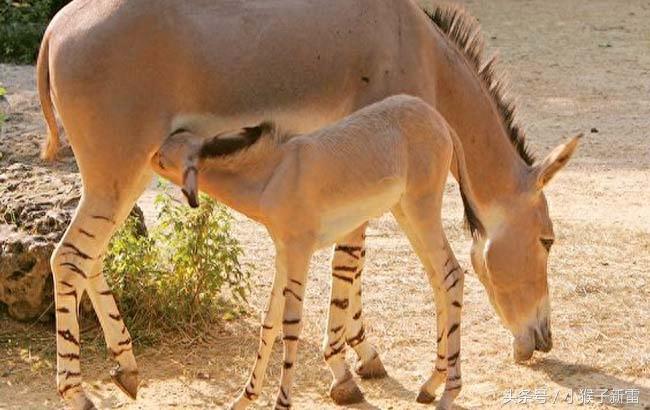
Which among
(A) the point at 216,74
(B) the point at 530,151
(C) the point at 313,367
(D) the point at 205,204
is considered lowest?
(C) the point at 313,367

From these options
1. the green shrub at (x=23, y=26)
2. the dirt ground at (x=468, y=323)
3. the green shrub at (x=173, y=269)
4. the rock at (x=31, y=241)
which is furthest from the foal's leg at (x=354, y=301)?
the green shrub at (x=23, y=26)

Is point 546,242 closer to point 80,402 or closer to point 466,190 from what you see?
point 466,190

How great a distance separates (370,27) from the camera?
698 cm

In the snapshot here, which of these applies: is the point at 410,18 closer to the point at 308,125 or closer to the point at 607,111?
the point at 308,125

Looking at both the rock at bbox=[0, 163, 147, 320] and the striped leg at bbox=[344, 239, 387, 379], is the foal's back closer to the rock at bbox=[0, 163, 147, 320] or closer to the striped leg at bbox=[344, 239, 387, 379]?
the striped leg at bbox=[344, 239, 387, 379]

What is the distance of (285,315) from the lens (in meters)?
6.21

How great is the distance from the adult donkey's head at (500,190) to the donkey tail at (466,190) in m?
0.11

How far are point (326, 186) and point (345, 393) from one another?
1.46 m

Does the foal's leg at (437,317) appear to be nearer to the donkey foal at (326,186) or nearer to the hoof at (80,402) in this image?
the donkey foal at (326,186)

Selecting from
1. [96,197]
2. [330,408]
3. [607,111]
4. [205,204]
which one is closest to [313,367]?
[330,408]

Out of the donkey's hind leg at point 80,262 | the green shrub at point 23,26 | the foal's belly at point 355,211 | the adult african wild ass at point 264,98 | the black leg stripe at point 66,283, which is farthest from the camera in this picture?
the green shrub at point 23,26

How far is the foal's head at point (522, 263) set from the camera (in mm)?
7395

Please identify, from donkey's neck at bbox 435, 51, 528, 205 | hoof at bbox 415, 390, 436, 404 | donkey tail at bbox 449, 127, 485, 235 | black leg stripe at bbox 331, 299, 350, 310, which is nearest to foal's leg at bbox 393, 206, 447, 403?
hoof at bbox 415, 390, 436, 404

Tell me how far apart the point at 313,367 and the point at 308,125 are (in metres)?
1.69
